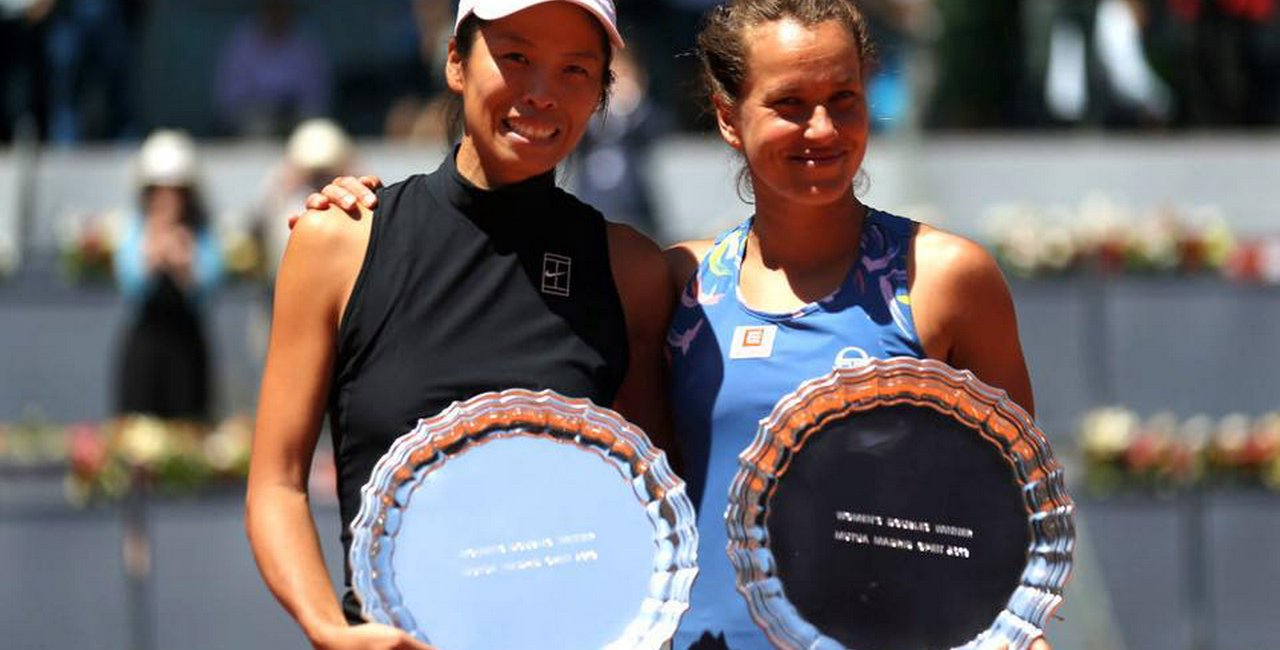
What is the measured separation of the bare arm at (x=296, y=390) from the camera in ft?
9.49

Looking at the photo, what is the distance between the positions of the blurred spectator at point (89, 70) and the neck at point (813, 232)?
670 cm

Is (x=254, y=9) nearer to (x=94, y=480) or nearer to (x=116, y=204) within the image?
(x=116, y=204)

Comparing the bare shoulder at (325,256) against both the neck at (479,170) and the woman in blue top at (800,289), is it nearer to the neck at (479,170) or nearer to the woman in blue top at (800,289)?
the neck at (479,170)

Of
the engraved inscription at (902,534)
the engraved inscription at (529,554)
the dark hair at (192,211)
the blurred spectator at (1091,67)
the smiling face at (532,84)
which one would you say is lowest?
the engraved inscription at (529,554)

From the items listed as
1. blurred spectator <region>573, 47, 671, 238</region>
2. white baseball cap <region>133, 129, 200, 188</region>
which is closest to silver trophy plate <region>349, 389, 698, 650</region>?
blurred spectator <region>573, 47, 671, 238</region>

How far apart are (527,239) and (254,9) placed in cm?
676

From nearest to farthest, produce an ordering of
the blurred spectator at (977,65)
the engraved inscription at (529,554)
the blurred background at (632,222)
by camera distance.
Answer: the engraved inscription at (529,554)
the blurred background at (632,222)
the blurred spectator at (977,65)

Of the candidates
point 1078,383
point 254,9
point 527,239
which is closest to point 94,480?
point 254,9

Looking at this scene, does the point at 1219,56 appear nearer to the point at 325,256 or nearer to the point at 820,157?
the point at 820,157

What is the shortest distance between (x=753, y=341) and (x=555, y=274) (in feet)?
0.91

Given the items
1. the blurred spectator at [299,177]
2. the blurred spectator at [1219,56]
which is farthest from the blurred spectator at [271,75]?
the blurred spectator at [1219,56]

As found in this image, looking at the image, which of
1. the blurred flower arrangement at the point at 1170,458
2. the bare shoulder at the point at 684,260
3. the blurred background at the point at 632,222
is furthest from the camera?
the blurred flower arrangement at the point at 1170,458

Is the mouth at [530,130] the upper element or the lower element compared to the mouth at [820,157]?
upper

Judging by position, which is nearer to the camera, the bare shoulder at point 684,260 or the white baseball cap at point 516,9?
the white baseball cap at point 516,9
